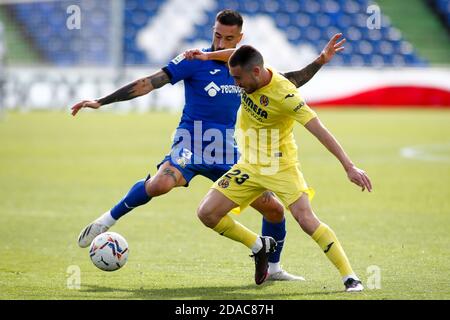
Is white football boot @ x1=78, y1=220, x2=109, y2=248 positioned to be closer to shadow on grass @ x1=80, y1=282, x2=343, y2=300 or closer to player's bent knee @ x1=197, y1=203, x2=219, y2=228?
shadow on grass @ x1=80, y1=282, x2=343, y2=300

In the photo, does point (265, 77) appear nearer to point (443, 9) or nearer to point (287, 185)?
point (287, 185)

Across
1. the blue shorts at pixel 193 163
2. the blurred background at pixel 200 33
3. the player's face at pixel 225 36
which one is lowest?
the blue shorts at pixel 193 163

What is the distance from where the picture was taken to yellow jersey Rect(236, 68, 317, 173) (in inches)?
284

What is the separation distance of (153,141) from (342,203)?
1009 cm

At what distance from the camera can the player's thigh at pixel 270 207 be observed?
8.09m

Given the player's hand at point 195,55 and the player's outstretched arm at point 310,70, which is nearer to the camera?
the player's hand at point 195,55

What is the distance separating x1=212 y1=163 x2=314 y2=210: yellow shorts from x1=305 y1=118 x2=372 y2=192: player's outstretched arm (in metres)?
0.49

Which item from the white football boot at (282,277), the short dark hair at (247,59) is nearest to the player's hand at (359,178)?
the short dark hair at (247,59)

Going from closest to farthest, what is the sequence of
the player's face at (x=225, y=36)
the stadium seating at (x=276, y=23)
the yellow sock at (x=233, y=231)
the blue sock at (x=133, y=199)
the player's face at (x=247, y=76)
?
1. the player's face at (x=247, y=76)
2. the yellow sock at (x=233, y=231)
3. the player's face at (x=225, y=36)
4. the blue sock at (x=133, y=199)
5. the stadium seating at (x=276, y=23)

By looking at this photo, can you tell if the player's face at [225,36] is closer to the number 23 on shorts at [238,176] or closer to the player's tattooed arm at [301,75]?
the player's tattooed arm at [301,75]

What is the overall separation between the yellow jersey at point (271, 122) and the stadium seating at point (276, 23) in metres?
31.5

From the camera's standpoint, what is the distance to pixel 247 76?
721 centimetres

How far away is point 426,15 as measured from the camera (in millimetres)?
40938
